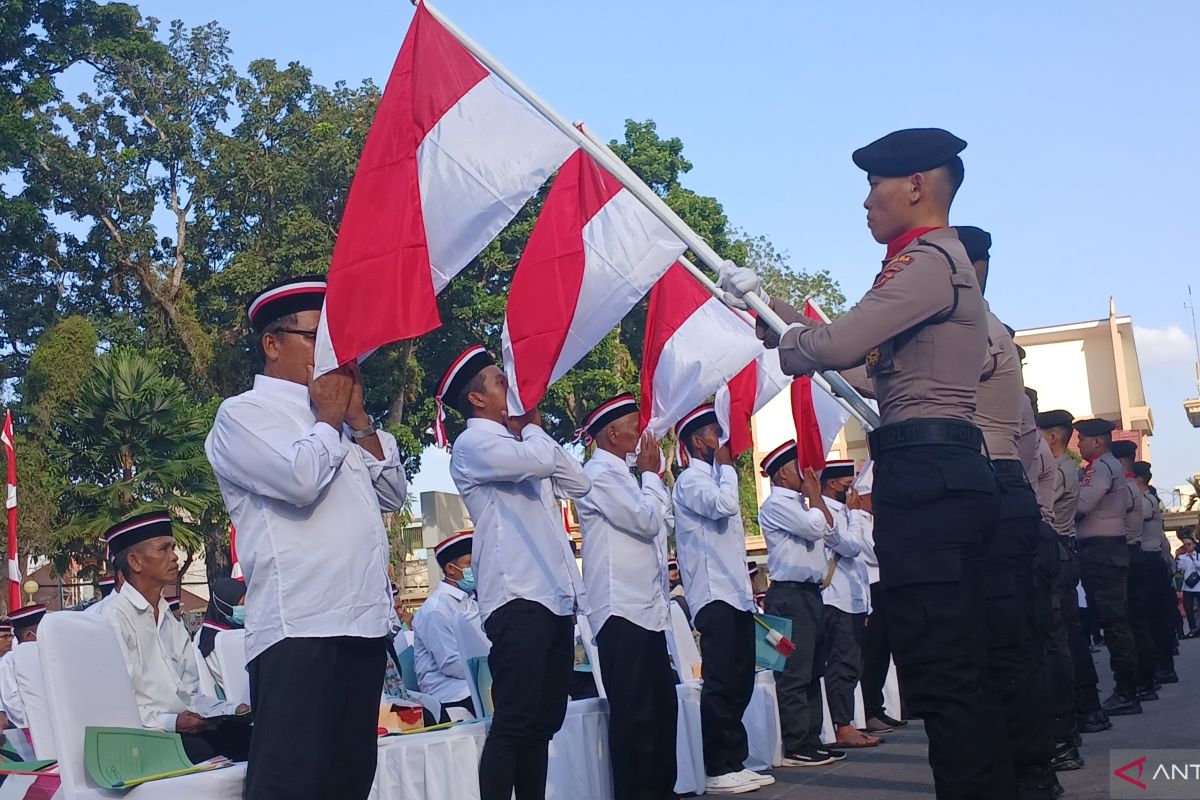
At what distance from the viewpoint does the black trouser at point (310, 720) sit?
3.77m

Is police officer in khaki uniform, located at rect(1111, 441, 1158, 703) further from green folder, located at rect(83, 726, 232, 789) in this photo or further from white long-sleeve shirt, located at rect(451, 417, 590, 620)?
green folder, located at rect(83, 726, 232, 789)

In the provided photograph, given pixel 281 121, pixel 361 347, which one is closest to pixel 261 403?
pixel 361 347

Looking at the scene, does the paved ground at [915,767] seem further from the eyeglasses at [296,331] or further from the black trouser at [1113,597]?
the eyeglasses at [296,331]

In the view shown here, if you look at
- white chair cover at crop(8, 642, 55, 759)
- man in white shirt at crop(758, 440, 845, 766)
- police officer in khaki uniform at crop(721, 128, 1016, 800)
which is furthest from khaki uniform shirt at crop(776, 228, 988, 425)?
man in white shirt at crop(758, 440, 845, 766)

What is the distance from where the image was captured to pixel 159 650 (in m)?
6.11

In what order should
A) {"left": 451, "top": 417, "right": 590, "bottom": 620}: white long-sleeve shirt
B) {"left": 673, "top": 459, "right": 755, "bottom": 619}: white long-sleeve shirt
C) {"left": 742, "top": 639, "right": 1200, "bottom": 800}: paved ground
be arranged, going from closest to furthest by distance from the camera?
{"left": 451, "top": 417, "right": 590, "bottom": 620}: white long-sleeve shirt, {"left": 742, "top": 639, "right": 1200, "bottom": 800}: paved ground, {"left": 673, "top": 459, "right": 755, "bottom": 619}: white long-sleeve shirt

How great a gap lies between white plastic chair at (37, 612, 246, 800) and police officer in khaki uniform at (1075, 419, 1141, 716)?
689cm

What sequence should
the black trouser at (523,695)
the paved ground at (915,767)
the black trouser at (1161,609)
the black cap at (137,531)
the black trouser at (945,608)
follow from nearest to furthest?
the black trouser at (945,608) → the black trouser at (523,695) → the black cap at (137,531) → the paved ground at (915,767) → the black trouser at (1161,609)

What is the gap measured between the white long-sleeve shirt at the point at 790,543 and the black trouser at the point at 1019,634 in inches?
134

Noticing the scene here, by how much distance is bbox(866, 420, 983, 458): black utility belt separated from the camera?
4.20 m

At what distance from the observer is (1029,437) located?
639cm

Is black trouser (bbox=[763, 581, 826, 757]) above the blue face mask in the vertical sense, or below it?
below

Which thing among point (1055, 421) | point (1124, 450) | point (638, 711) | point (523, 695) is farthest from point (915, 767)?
point (1124, 450)

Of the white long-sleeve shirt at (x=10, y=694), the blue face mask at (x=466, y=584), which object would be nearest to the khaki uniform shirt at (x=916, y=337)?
the blue face mask at (x=466, y=584)
